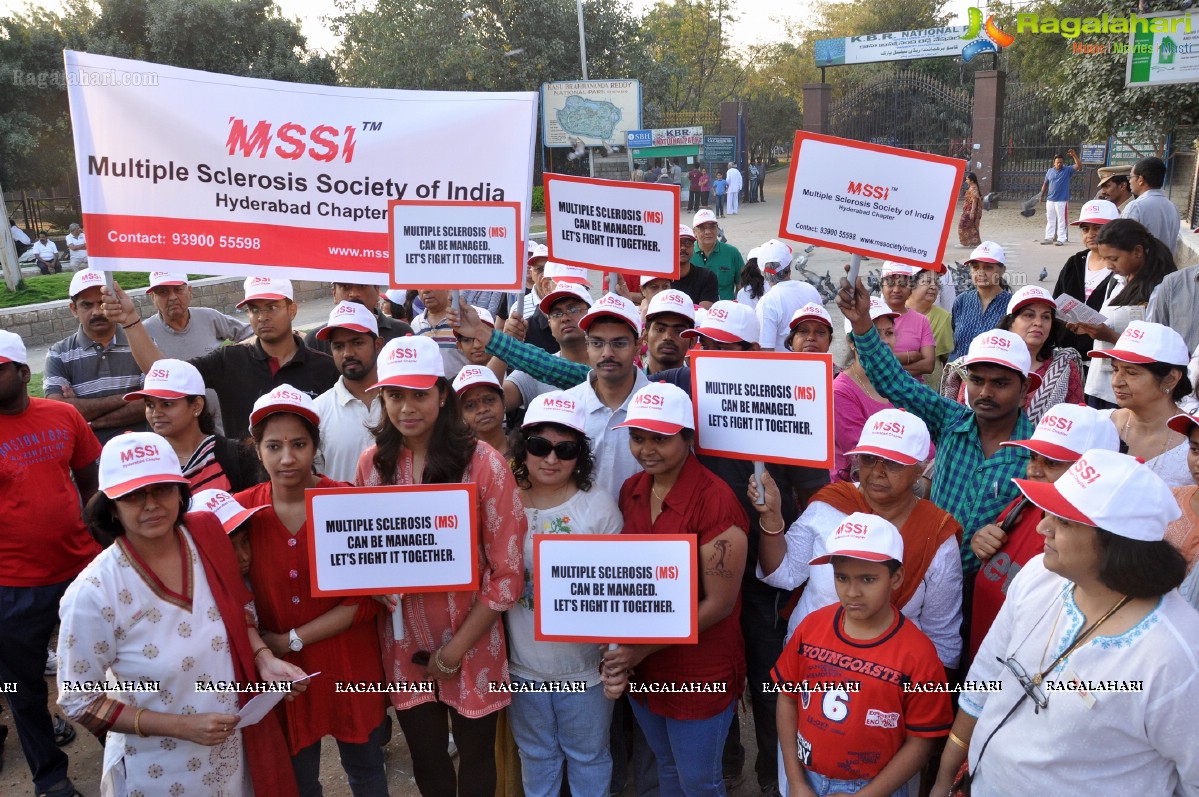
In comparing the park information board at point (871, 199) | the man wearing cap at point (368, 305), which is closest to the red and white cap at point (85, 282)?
the man wearing cap at point (368, 305)

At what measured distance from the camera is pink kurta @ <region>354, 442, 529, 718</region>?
135 inches

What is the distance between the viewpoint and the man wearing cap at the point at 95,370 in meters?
5.15

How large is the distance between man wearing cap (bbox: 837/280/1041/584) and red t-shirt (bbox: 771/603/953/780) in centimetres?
74

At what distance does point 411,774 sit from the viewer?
177 inches

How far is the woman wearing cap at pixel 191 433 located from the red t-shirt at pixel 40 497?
0.58 m

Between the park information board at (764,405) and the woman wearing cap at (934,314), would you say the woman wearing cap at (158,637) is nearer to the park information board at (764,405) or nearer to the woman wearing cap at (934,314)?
the park information board at (764,405)

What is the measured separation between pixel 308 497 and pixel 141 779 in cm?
106

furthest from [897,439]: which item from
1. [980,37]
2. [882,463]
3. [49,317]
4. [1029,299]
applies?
[980,37]

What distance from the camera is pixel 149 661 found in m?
3.10

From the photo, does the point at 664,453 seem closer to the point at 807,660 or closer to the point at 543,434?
the point at 543,434

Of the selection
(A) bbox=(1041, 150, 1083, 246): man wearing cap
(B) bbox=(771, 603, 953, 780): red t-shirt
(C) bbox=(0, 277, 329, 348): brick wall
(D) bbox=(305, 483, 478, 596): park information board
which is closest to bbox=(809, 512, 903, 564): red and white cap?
(B) bbox=(771, 603, 953, 780): red t-shirt

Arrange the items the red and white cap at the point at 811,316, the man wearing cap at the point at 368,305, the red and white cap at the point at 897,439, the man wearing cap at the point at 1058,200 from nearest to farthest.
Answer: the red and white cap at the point at 897,439 → the red and white cap at the point at 811,316 → the man wearing cap at the point at 368,305 → the man wearing cap at the point at 1058,200

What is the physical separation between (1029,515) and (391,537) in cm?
223

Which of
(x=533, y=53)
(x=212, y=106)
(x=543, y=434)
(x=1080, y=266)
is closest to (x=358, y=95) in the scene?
(x=212, y=106)
